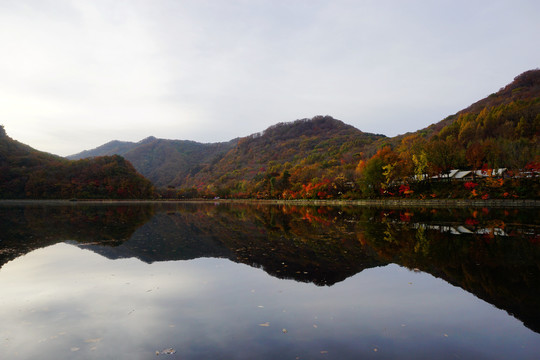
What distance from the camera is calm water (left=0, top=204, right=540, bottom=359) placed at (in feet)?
19.5

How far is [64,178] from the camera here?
427 feet

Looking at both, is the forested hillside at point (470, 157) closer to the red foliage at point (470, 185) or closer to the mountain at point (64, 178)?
the red foliage at point (470, 185)

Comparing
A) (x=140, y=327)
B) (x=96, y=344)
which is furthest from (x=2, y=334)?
(x=140, y=327)

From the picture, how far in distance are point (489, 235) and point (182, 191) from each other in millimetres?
152921

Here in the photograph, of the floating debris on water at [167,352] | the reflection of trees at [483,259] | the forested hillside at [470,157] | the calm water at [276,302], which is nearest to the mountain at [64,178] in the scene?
the forested hillside at [470,157]

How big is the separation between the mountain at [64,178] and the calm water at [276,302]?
4921 inches

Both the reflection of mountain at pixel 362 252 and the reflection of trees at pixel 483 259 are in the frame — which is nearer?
the reflection of trees at pixel 483 259

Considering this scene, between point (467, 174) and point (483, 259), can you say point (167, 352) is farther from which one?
point (467, 174)

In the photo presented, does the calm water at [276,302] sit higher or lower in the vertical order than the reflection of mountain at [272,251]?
higher

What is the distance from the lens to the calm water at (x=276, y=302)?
593 cm

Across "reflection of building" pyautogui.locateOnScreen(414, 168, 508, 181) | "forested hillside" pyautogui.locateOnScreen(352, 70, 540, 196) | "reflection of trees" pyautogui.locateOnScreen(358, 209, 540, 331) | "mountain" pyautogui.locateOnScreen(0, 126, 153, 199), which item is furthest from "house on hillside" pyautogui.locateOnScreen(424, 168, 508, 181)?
"mountain" pyautogui.locateOnScreen(0, 126, 153, 199)

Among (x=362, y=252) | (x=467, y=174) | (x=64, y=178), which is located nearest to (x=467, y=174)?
(x=467, y=174)

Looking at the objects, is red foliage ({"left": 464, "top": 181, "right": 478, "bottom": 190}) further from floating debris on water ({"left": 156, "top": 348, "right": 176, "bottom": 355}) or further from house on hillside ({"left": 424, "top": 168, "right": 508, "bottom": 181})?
floating debris on water ({"left": 156, "top": 348, "right": 176, "bottom": 355})

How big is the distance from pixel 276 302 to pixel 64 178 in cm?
14943
